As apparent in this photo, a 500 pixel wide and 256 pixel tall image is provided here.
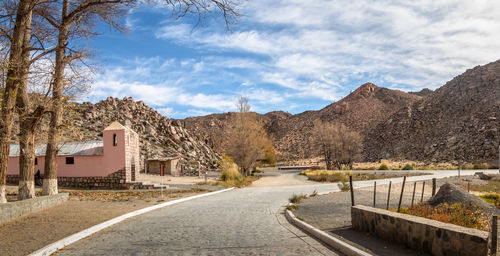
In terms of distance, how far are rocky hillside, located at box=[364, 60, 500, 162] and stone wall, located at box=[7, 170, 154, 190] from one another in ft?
153

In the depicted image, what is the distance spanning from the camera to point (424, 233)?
6.17 meters

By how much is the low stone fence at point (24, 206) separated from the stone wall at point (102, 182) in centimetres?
1120

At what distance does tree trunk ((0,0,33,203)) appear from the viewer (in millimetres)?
12359

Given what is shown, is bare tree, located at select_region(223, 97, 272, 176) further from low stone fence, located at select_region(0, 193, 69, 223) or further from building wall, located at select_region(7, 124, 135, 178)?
low stone fence, located at select_region(0, 193, 69, 223)

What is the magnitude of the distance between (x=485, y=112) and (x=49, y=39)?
65134 mm

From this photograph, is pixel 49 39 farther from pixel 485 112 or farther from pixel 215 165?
pixel 485 112

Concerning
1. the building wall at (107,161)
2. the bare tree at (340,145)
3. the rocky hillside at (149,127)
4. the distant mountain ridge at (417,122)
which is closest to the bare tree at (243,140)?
the distant mountain ridge at (417,122)

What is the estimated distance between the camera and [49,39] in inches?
607

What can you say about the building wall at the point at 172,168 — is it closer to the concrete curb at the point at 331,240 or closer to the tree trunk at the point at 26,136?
the tree trunk at the point at 26,136

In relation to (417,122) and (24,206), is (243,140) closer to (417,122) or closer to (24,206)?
(24,206)

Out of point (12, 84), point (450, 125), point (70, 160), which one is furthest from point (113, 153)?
point (450, 125)

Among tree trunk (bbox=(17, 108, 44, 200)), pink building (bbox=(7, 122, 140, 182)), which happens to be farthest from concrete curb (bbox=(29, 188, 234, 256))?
pink building (bbox=(7, 122, 140, 182))

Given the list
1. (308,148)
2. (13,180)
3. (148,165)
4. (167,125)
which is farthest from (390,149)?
(13,180)

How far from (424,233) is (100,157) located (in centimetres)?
2522
